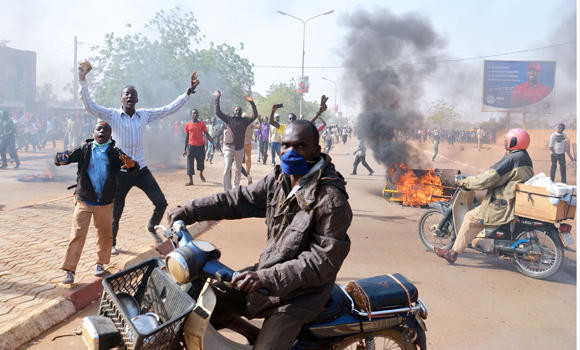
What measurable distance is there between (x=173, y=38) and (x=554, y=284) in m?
30.0

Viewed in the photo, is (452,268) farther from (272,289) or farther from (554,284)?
(272,289)

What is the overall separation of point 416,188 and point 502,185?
173 inches

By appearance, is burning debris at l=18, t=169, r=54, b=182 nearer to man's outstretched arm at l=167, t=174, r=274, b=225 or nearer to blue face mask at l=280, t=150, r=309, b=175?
man's outstretched arm at l=167, t=174, r=274, b=225

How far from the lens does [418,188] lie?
31.8 feet

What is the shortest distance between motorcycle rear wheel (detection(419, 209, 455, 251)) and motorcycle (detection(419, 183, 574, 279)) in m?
0.17

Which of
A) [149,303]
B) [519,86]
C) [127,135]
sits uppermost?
[519,86]

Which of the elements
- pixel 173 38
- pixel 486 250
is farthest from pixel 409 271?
pixel 173 38

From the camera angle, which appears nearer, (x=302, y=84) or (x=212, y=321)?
(x=212, y=321)

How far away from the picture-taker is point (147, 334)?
153cm

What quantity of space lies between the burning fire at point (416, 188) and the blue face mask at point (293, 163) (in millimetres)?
7260

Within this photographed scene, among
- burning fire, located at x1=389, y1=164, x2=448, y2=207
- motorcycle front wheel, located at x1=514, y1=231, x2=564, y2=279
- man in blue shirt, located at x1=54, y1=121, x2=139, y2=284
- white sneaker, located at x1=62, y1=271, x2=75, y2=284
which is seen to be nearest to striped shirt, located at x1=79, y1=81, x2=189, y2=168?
man in blue shirt, located at x1=54, y1=121, x2=139, y2=284

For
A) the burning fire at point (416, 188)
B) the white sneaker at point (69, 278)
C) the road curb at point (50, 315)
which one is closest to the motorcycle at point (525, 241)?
the burning fire at point (416, 188)

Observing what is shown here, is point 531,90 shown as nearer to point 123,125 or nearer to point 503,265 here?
point 503,265

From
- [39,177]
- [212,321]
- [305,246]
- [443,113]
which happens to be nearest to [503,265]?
[305,246]
